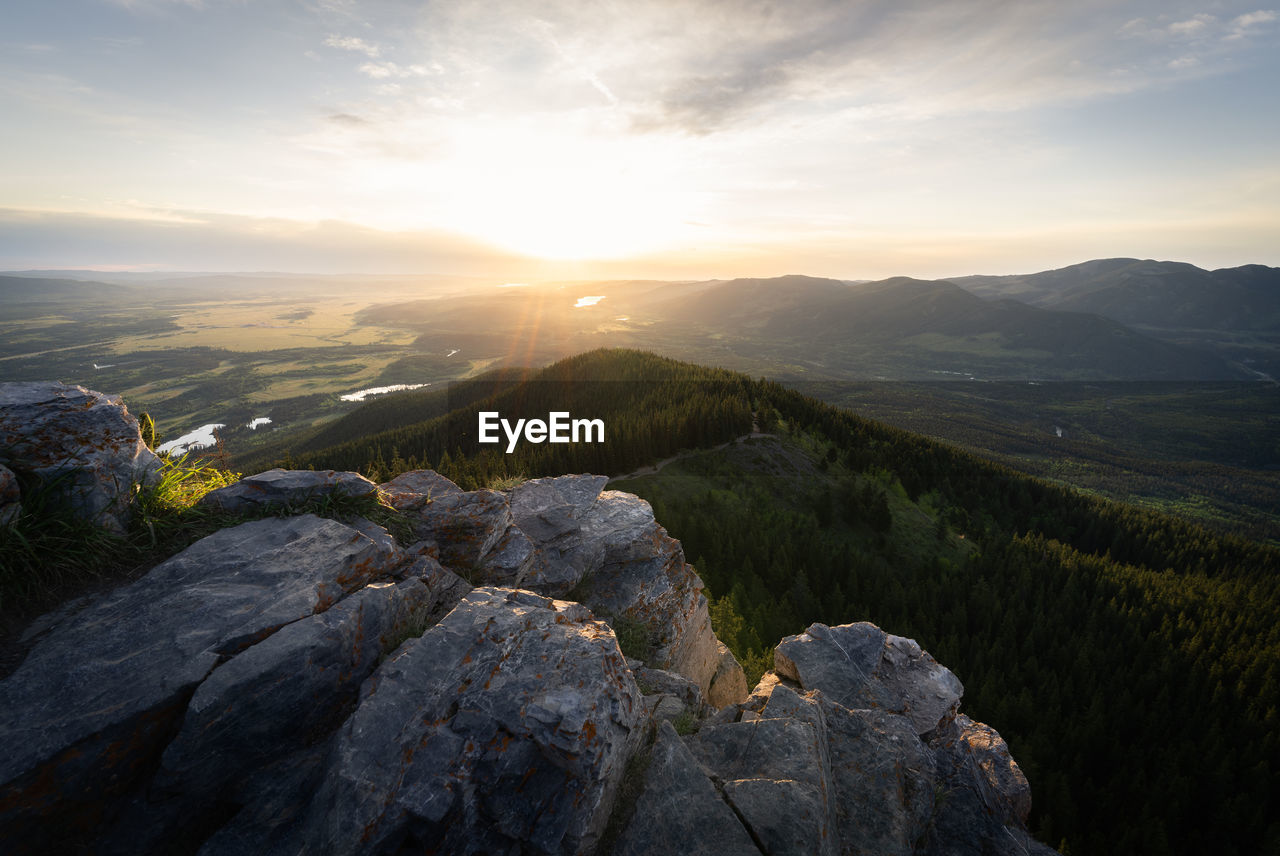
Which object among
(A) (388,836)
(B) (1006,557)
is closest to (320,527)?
(A) (388,836)

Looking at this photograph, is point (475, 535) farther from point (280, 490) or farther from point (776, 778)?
point (776, 778)

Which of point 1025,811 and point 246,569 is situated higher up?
point 246,569

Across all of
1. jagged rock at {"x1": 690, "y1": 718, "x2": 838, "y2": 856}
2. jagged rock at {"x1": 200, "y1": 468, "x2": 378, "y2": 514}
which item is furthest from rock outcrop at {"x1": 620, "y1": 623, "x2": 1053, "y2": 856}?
jagged rock at {"x1": 200, "y1": 468, "x2": 378, "y2": 514}

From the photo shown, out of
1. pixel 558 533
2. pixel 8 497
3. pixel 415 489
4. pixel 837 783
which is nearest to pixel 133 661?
pixel 8 497

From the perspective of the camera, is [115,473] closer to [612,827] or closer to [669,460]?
[612,827]

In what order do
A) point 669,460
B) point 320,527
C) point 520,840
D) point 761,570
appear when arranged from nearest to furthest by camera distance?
point 520,840, point 320,527, point 761,570, point 669,460

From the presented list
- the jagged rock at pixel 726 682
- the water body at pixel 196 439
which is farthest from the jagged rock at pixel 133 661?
the water body at pixel 196 439

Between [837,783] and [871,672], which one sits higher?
[837,783]
